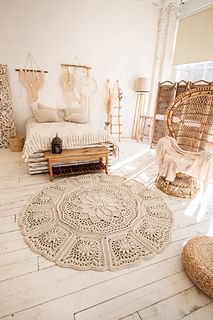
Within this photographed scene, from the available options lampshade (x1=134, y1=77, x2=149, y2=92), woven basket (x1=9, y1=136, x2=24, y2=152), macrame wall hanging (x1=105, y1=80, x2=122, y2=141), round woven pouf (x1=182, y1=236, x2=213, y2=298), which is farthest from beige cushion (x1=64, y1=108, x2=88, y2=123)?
round woven pouf (x1=182, y1=236, x2=213, y2=298)

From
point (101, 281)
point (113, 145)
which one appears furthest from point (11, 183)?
point (101, 281)

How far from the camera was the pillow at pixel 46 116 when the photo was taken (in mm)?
3648

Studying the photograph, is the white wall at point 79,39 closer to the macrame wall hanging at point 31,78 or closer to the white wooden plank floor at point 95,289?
the macrame wall hanging at point 31,78

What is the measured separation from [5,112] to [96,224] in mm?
3171

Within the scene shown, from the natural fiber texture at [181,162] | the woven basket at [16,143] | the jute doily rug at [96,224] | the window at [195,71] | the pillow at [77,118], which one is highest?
the window at [195,71]

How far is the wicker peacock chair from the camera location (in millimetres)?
2436

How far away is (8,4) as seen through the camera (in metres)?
3.39

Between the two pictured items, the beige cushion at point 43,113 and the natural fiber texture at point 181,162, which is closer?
the natural fiber texture at point 181,162

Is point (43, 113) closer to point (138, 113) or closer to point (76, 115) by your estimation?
point (76, 115)

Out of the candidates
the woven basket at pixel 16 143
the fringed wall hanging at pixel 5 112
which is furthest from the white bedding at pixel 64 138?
the fringed wall hanging at pixel 5 112

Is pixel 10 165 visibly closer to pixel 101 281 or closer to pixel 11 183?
pixel 11 183

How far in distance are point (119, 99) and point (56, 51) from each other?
1.78 meters

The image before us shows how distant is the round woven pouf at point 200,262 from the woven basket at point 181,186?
37.8 inches

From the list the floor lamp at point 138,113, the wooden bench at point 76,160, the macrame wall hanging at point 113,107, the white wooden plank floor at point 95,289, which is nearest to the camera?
the white wooden plank floor at point 95,289
